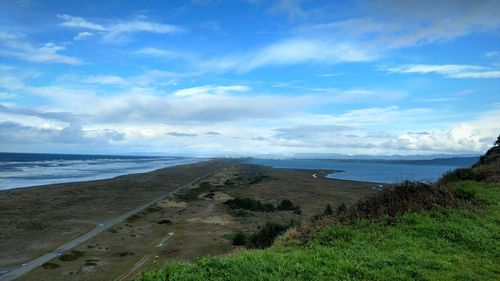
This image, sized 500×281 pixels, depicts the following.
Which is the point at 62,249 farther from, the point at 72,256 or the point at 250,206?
the point at 250,206

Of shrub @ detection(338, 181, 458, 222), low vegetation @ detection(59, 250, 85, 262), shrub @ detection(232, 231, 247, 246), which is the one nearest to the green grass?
shrub @ detection(338, 181, 458, 222)

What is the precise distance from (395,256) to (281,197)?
46251mm

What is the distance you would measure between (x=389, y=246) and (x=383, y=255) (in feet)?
3.94

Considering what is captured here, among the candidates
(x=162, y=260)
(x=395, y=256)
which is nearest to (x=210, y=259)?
(x=395, y=256)

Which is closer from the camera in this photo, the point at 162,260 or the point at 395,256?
the point at 395,256

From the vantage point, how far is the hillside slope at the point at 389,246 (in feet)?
31.7

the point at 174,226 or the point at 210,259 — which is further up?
the point at 210,259

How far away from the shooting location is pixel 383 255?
36.2 ft

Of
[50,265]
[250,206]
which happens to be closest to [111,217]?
[250,206]

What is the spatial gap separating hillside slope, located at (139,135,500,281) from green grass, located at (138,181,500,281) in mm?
24

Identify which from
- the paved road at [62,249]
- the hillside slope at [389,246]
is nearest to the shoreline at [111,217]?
the paved road at [62,249]

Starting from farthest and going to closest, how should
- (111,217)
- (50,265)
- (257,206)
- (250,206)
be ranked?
(250,206), (257,206), (111,217), (50,265)

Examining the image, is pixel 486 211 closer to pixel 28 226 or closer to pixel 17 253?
pixel 17 253

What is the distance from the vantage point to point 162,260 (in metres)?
22.5
